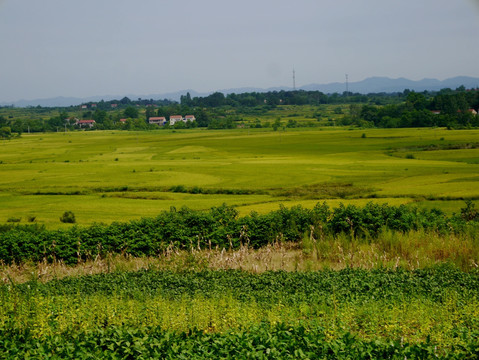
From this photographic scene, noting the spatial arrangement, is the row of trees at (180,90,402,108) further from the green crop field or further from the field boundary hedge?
the field boundary hedge

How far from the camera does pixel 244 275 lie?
11367mm

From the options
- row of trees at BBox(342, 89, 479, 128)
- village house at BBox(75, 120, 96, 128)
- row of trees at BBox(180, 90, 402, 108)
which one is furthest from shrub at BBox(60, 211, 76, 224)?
row of trees at BBox(180, 90, 402, 108)

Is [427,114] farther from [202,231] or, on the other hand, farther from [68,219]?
[202,231]

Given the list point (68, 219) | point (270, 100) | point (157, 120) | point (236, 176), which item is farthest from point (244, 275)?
point (270, 100)

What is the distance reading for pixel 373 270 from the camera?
1120 centimetres

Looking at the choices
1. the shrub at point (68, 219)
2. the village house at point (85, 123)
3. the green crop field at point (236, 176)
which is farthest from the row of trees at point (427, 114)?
the shrub at point (68, 219)

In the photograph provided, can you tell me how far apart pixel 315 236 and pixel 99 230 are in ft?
20.6

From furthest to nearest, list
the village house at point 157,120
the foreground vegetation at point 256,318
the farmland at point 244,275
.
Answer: the village house at point 157,120, the farmland at point 244,275, the foreground vegetation at point 256,318

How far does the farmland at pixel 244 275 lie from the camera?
7.18 meters

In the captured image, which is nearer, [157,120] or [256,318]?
[256,318]

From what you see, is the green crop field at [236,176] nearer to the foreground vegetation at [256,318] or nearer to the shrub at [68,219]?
the shrub at [68,219]

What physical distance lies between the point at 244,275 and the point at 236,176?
28169 mm

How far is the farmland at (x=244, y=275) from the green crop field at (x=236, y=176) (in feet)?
1.06

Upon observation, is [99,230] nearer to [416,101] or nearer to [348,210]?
[348,210]
